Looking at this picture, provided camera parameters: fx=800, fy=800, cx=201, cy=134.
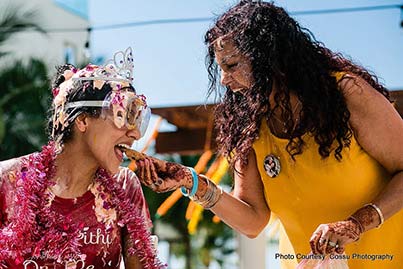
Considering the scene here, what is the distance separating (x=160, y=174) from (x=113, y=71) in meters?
0.38

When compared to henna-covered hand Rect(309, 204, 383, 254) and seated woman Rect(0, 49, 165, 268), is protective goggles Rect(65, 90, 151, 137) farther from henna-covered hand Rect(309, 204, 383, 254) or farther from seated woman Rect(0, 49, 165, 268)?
henna-covered hand Rect(309, 204, 383, 254)

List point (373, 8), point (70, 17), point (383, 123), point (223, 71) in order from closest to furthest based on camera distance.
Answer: point (383, 123)
point (223, 71)
point (373, 8)
point (70, 17)

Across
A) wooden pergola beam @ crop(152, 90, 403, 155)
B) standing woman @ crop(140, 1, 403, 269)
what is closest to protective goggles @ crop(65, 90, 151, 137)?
standing woman @ crop(140, 1, 403, 269)

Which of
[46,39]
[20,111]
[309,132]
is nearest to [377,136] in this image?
[309,132]

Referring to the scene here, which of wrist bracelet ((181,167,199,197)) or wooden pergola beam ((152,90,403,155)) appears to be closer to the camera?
wrist bracelet ((181,167,199,197))

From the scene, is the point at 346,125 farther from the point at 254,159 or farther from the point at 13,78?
the point at 13,78

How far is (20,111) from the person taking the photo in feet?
47.4

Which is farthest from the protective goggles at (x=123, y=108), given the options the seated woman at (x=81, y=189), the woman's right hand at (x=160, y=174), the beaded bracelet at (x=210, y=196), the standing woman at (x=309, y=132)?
the beaded bracelet at (x=210, y=196)

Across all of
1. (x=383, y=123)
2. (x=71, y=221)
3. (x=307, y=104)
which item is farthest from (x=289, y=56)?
(x=71, y=221)

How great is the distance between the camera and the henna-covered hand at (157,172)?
262cm

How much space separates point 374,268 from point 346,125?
487 mm

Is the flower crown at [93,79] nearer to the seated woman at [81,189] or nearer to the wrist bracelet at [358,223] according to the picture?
the seated woman at [81,189]

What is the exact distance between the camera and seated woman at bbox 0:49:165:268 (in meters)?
2.49

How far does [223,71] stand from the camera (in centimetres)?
281
